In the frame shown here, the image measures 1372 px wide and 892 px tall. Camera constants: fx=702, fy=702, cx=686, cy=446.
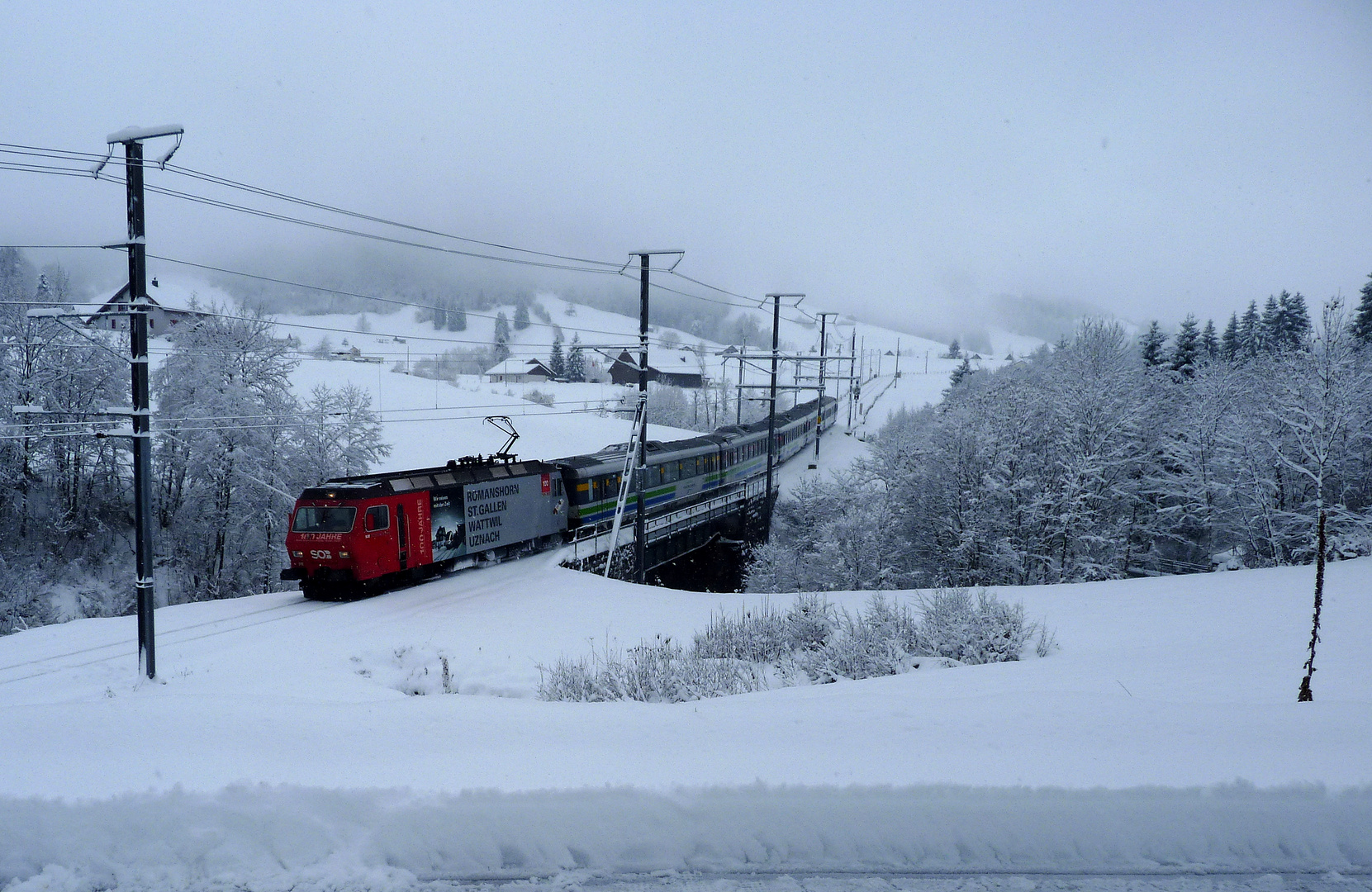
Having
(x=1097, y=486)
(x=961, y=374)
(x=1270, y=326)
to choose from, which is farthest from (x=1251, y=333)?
(x=1097, y=486)

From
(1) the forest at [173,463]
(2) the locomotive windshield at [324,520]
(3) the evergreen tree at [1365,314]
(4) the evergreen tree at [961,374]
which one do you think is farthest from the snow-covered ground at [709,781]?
(4) the evergreen tree at [961,374]

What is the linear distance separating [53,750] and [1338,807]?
353 inches

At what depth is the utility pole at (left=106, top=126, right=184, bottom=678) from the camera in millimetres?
9625

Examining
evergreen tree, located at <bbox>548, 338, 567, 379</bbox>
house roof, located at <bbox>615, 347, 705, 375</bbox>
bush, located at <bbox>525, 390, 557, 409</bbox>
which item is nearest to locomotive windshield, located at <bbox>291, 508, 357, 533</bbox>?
bush, located at <bbox>525, 390, 557, 409</bbox>

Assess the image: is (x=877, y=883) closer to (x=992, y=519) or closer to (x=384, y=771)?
(x=384, y=771)

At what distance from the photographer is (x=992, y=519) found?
2514cm

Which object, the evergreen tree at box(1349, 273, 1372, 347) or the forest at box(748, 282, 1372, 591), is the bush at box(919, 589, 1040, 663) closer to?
the forest at box(748, 282, 1372, 591)

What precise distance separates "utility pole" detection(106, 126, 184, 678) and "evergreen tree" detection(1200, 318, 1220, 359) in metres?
63.2

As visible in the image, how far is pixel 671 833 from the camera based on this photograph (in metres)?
4.48

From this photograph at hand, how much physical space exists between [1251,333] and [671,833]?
66461 mm

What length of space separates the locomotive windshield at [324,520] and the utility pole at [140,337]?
664 centimetres

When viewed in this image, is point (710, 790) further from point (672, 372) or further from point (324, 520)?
point (672, 372)

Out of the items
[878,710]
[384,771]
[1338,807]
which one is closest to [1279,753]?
[1338,807]

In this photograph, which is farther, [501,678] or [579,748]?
[501,678]
